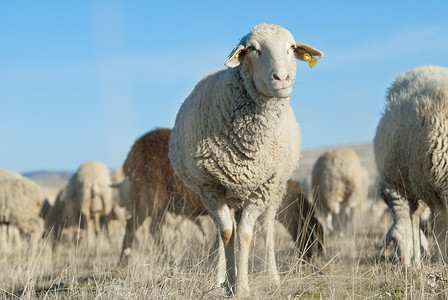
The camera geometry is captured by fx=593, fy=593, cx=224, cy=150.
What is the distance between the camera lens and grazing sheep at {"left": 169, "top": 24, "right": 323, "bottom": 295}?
473cm

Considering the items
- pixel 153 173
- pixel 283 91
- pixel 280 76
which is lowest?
pixel 153 173

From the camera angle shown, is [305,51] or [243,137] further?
[305,51]

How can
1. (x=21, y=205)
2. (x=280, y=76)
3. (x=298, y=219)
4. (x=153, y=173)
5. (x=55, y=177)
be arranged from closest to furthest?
(x=280, y=76) → (x=298, y=219) → (x=153, y=173) → (x=21, y=205) → (x=55, y=177)

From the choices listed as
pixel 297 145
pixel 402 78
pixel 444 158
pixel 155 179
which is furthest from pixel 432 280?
pixel 155 179

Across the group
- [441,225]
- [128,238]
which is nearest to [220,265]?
[441,225]

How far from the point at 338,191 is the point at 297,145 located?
9.24m

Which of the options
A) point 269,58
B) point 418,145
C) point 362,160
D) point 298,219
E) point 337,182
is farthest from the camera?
point 362,160

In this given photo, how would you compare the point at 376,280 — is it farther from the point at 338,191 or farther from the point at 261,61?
the point at 338,191

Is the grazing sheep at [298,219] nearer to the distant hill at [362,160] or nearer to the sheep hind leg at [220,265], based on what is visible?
the sheep hind leg at [220,265]

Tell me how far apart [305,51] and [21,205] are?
10.5 meters

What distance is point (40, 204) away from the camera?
1434 centimetres

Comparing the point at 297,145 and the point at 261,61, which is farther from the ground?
Answer: the point at 261,61

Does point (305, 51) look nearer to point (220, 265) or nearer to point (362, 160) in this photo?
point (220, 265)

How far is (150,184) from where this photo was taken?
8516 millimetres
